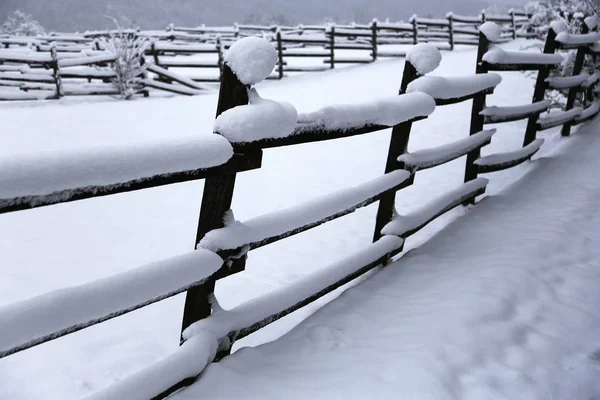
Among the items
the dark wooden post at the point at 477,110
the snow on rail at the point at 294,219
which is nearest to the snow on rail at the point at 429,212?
the dark wooden post at the point at 477,110

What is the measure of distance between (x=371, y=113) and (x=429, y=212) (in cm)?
127

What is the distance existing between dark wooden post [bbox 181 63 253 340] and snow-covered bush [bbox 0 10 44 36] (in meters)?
43.0

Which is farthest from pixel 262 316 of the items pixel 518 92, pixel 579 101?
pixel 518 92

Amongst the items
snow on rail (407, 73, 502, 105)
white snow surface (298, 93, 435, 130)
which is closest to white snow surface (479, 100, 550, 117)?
snow on rail (407, 73, 502, 105)

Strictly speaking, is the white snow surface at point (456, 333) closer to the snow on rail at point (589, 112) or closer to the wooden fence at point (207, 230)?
the wooden fence at point (207, 230)

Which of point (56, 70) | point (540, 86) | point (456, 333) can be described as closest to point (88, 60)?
point (56, 70)

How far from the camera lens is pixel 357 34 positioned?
57.3 ft

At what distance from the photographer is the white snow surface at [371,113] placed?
2.20 meters

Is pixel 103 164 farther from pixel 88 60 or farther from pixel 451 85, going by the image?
pixel 88 60

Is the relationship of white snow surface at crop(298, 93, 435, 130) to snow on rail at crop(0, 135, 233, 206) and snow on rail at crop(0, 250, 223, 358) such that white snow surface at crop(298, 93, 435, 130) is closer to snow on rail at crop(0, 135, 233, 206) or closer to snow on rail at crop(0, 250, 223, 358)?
snow on rail at crop(0, 135, 233, 206)

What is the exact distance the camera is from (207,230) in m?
1.95

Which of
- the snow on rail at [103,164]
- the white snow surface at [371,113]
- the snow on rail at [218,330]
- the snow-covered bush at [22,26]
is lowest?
the snow on rail at [218,330]

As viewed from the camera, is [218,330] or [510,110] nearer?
[218,330]

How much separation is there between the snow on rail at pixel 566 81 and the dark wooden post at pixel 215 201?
491 centimetres
